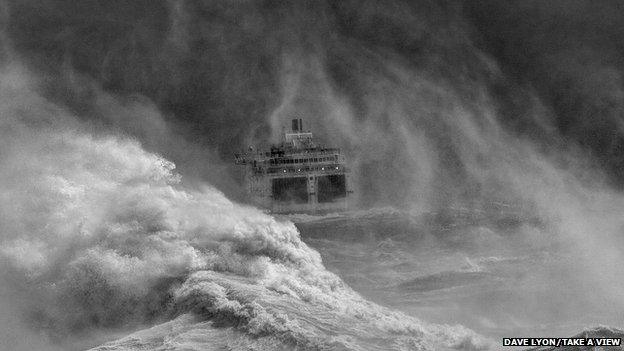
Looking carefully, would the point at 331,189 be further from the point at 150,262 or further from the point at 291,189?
the point at 150,262

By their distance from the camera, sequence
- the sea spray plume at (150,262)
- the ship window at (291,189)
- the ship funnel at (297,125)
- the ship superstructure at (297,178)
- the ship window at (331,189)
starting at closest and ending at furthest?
the sea spray plume at (150,262)
the ship superstructure at (297,178)
the ship window at (291,189)
the ship window at (331,189)
the ship funnel at (297,125)

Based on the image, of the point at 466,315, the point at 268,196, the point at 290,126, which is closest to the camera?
the point at 466,315

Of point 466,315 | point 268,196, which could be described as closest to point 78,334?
point 466,315

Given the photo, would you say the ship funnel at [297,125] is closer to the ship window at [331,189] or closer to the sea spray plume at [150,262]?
the ship window at [331,189]

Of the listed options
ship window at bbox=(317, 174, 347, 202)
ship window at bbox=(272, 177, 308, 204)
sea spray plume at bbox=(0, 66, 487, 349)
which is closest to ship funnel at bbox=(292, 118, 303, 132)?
ship window at bbox=(272, 177, 308, 204)

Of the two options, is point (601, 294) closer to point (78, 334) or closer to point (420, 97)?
point (78, 334)

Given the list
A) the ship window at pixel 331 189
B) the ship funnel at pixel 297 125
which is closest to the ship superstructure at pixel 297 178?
the ship window at pixel 331 189

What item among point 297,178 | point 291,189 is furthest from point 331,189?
point 291,189
